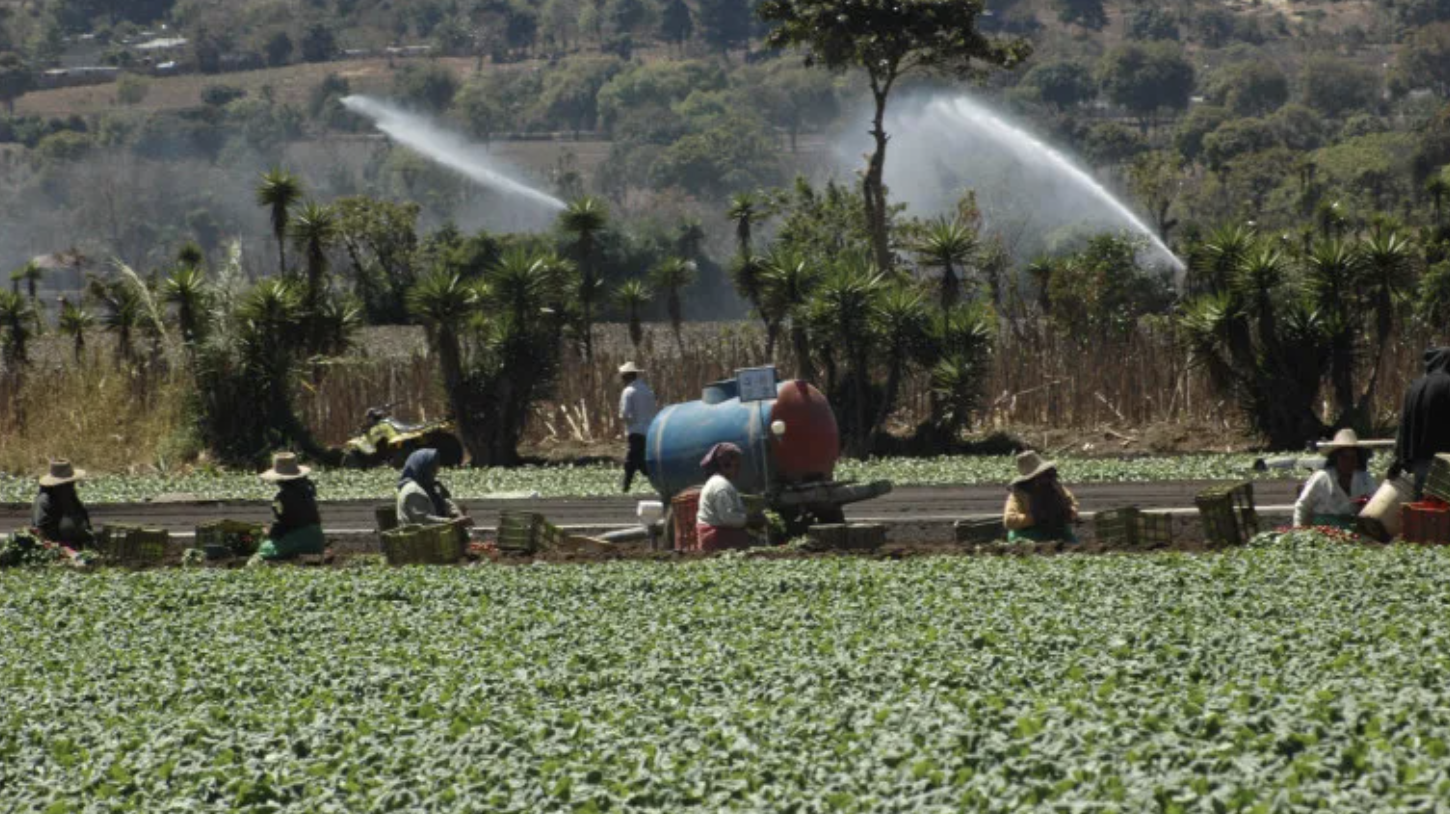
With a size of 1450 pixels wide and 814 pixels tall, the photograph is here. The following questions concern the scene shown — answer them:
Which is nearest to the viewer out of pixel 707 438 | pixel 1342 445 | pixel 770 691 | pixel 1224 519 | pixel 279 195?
pixel 770 691

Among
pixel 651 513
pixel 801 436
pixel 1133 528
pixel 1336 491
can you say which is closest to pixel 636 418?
pixel 801 436

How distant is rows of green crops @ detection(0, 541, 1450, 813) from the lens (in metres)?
12.1

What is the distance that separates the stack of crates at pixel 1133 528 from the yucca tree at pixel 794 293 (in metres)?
21.6

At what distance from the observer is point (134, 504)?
34312 mm

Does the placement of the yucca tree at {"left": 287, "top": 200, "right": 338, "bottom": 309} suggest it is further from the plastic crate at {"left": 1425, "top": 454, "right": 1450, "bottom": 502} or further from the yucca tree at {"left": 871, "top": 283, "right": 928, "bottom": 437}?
the plastic crate at {"left": 1425, "top": 454, "right": 1450, "bottom": 502}

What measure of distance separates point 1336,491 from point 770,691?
7.32 metres

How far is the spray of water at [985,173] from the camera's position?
468 feet

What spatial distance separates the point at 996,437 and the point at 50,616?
24359 mm

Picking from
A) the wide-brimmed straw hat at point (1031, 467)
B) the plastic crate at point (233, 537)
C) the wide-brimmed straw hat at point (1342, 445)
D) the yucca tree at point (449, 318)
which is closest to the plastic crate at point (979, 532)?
the wide-brimmed straw hat at point (1031, 467)

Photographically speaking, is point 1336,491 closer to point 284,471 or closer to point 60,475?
point 284,471

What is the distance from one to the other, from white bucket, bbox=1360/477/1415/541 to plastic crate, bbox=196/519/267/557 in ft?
36.7

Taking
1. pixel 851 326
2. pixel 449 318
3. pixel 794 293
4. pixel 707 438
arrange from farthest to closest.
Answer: pixel 794 293
pixel 449 318
pixel 851 326
pixel 707 438

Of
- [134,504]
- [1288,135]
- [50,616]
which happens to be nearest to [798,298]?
[134,504]

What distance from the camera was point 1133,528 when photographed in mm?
21234
